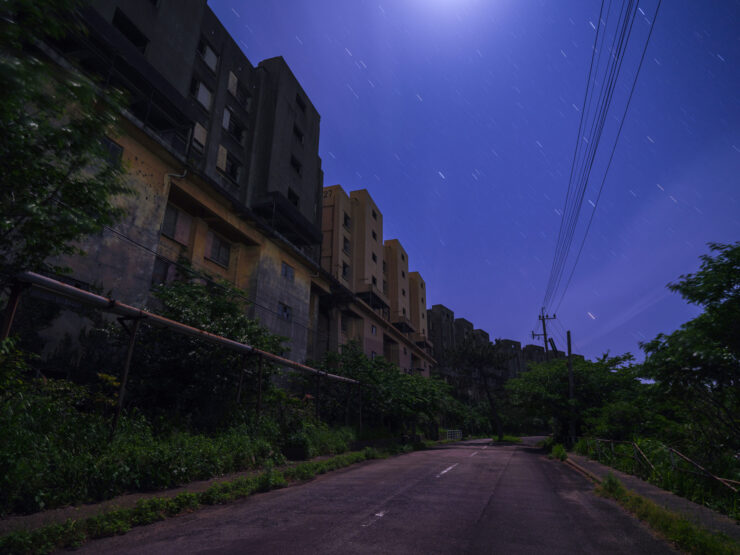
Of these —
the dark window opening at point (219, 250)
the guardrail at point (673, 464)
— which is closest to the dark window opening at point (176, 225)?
the dark window opening at point (219, 250)

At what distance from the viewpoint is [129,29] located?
54.7ft

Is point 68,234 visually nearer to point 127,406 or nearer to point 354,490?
point 354,490

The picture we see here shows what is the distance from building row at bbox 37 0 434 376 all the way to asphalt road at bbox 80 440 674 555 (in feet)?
23.8

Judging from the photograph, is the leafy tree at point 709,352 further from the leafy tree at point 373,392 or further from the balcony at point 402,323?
the balcony at point 402,323

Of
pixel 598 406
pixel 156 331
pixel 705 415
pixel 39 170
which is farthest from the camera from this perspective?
pixel 598 406

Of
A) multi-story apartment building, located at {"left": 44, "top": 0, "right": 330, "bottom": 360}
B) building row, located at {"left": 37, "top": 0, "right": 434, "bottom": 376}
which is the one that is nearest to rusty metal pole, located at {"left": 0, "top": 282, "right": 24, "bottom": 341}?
building row, located at {"left": 37, "top": 0, "right": 434, "bottom": 376}

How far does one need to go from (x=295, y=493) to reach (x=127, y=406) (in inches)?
252

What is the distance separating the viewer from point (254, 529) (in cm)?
624

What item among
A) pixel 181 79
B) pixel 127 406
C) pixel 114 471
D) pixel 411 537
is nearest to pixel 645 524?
pixel 411 537

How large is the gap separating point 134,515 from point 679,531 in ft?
27.6

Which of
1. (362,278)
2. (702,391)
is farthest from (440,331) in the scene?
(702,391)

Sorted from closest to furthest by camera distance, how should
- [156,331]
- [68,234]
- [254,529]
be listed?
[68,234] → [254,529] → [156,331]

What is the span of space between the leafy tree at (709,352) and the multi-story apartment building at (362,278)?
21550 mm

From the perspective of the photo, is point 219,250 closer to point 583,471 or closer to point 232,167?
point 232,167
